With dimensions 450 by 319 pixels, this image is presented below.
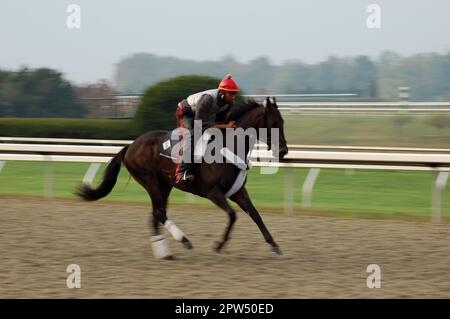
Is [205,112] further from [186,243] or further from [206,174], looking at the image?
[186,243]

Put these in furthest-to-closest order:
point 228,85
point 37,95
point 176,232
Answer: point 37,95
point 176,232
point 228,85

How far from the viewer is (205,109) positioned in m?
7.00

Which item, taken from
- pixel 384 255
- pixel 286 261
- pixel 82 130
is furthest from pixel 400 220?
pixel 82 130

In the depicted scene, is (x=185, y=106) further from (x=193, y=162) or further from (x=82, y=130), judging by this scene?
(x=82, y=130)

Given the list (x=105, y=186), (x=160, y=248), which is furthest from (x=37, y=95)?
(x=160, y=248)

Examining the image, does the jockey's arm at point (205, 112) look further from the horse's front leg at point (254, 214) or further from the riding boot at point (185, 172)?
the horse's front leg at point (254, 214)

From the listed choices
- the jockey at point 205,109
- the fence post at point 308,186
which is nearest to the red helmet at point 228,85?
the jockey at point 205,109

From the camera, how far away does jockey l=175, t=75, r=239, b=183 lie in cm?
699

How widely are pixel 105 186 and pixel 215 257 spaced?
1.40 meters

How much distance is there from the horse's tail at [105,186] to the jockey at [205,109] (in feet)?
2.64

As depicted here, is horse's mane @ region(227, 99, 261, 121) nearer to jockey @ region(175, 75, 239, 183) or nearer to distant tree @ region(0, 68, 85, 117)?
jockey @ region(175, 75, 239, 183)

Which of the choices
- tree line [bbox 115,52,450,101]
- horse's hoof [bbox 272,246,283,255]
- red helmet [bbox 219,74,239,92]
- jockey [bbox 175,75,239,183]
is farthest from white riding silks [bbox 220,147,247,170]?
tree line [bbox 115,52,450,101]

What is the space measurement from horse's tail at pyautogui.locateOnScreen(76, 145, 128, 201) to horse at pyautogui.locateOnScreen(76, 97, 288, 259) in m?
0.15
